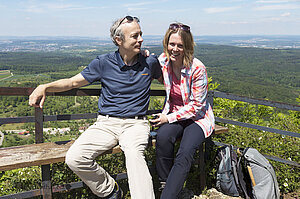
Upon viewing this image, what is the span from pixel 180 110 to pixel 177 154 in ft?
1.54

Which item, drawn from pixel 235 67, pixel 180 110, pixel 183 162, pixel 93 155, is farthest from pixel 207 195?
pixel 235 67

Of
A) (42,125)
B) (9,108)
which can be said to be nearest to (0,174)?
(42,125)

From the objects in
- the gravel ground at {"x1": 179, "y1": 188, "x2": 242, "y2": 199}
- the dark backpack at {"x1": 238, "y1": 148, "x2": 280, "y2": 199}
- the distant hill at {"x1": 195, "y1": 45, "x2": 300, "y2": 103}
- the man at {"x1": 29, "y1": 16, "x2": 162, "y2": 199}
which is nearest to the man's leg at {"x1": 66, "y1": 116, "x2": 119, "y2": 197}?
the man at {"x1": 29, "y1": 16, "x2": 162, "y2": 199}

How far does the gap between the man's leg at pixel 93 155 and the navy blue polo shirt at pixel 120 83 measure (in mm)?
197

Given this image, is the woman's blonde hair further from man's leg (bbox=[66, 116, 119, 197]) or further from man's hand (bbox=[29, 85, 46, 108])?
man's hand (bbox=[29, 85, 46, 108])

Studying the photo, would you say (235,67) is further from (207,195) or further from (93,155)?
(93,155)

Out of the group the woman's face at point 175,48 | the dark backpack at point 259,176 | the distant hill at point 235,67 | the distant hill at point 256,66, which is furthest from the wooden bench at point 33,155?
the distant hill at point 256,66

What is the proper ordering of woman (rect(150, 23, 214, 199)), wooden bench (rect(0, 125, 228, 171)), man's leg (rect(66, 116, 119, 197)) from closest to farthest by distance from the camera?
wooden bench (rect(0, 125, 228, 171))
man's leg (rect(66, 116, 119, 197))
woman (rect(150, 23, 214, 199))

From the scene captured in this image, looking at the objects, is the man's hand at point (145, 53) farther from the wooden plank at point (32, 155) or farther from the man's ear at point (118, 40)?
the wooden plank at point (32, 155)

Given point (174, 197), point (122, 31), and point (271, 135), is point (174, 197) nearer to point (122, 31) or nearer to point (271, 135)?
point (122, 31)

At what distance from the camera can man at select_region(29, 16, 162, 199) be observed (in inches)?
96.6

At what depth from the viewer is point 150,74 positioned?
285 centimetres

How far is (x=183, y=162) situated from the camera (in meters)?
2.54

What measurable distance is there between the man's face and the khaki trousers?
73cm
